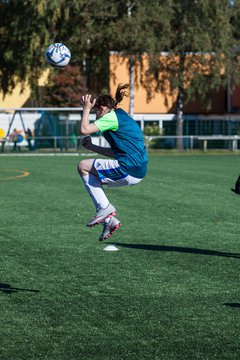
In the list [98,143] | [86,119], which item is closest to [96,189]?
[86,119]

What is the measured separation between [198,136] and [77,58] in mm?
9975

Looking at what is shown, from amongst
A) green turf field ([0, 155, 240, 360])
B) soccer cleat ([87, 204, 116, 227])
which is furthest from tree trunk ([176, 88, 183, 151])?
soccer cleat ([87, 204, 116, 227])

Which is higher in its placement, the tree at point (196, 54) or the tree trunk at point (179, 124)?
the tree at point (196, 54)

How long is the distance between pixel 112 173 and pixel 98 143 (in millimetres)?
42235

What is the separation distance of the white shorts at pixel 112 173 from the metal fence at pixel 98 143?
39.8 m

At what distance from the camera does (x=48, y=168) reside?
118ft

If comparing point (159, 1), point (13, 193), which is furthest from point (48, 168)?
point (159, 1)

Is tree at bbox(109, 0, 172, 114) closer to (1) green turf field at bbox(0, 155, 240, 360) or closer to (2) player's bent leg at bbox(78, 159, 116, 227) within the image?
(1) green turf field at bbox(0, 155, 240, 360)

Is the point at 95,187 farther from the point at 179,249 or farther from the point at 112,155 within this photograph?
the point at 179,249

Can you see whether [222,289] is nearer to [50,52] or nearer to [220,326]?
[220,326]

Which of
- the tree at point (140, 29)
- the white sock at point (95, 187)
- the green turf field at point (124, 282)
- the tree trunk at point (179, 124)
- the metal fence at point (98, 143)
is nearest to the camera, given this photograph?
the green turf field at point (124, 282)

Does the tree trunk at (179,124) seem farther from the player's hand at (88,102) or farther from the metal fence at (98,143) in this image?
the player's hand at (88,102)

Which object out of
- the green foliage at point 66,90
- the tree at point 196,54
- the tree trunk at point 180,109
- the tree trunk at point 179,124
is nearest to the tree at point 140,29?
the tree at point 196,54

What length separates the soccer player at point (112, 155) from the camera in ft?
33.5
